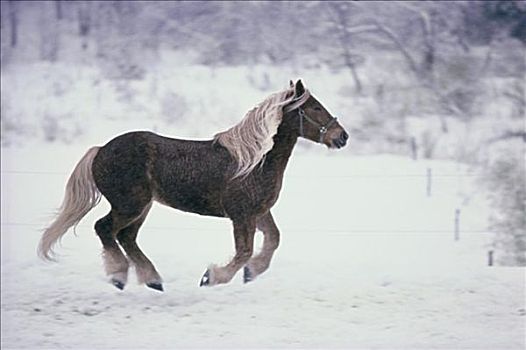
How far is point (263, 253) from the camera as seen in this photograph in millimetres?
4434

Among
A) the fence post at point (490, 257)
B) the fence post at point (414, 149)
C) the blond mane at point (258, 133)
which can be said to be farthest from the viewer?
the fence post at point (414, 149)

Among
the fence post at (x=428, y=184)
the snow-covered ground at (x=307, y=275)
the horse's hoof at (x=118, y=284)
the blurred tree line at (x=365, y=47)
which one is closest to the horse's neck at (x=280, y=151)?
the snow-covered ground at (x=307, y=275)

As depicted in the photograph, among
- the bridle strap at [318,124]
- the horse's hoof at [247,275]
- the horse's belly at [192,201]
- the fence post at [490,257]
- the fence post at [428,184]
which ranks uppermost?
the bridle strap at [318,124]

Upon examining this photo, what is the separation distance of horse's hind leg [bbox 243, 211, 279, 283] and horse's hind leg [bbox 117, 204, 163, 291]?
39 centimetres

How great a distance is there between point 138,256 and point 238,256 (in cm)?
43

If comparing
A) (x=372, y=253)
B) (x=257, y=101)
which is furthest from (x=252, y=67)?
(x=372, y=253)

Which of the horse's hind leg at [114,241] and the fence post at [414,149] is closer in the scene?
the horse's hind leg at [114,241]

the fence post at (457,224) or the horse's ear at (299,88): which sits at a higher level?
the horse's ear at (299,88)

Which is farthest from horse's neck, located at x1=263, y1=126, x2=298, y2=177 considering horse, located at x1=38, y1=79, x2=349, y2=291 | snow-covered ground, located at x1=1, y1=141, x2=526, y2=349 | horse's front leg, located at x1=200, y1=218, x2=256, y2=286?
horse's front leg, located at x1=200, y1=218, x2=256, y2=286

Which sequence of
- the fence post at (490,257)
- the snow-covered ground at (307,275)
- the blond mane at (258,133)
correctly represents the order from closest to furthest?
1. the blond mane at (258,133)
2. the snow-covered ground at (307,275)
3. the fence post at (490,257)

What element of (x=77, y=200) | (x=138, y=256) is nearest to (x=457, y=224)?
(x=138, y=256)

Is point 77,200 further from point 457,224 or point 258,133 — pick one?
point 457,224

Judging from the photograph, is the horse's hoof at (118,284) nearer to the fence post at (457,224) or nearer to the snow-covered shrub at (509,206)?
the fence post at (457,224)

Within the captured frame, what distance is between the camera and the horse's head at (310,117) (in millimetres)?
4301
